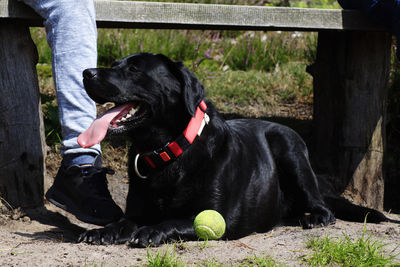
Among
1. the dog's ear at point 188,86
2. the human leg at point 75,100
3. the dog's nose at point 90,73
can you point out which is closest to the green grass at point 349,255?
the dog's ear at point 188,86

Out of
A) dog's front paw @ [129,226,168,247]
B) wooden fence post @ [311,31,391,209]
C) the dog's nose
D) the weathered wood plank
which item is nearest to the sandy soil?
dog's front paw @ [129,226,168,247]

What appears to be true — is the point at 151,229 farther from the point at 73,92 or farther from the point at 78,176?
the point at 73,92

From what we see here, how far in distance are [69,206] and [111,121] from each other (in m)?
0.67

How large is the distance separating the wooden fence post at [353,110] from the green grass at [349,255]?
75.6 inches

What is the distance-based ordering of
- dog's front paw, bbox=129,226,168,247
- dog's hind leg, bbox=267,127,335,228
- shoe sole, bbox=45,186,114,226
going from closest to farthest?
1. dog's front paw, bbox=129,226,168,247
2. shoe sole, bbox=45,186,114,226
3. dog's hind leg, bbox=267,127,335,228

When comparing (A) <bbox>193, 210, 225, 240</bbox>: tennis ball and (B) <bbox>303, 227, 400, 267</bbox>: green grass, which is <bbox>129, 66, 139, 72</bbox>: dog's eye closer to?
(A) <bbox>193, 210, 225, 240</bbox>: tennis ball

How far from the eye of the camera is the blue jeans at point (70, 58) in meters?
2.94

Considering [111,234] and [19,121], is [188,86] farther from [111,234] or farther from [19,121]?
[19,121]

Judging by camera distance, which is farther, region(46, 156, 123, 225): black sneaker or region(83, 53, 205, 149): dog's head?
region(46, 156, 123, 225): black sneaker

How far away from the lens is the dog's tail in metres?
3.32

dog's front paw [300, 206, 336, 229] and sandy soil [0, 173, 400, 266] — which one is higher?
sandy soil [0, 173, 400, 266]

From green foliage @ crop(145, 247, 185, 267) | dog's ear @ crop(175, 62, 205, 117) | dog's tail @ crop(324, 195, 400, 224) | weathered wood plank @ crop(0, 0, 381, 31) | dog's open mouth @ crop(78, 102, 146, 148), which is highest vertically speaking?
weathered wood plank @ crop(0, 0, 381, 31)

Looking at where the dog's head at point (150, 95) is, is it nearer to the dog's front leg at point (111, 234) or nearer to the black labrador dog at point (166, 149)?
the black labrador dog at point (166, 149)

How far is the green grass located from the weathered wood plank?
178cm
